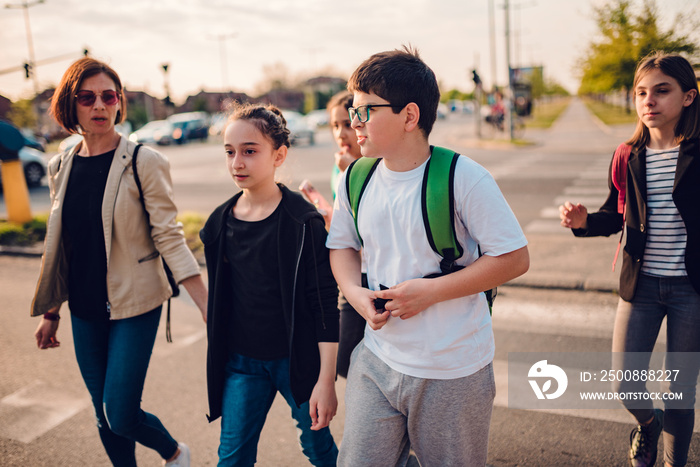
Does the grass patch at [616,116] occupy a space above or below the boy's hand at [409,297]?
above

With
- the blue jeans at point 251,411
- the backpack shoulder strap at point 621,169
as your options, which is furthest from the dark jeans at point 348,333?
the backpack shoulder strap at point 621,169

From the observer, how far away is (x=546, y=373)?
158 inches

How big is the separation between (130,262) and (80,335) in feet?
1.32

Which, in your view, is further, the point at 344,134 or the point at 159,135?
the point at 159,135

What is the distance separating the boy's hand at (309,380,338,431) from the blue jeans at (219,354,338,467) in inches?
8.4

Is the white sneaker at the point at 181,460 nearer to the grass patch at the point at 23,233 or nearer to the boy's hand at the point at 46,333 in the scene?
the boy's hand at the point at 46,333

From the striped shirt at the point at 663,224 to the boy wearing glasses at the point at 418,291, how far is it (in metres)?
1.12

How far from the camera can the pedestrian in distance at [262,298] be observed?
225 centimetres

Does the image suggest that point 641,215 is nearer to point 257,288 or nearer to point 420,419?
point 420,419

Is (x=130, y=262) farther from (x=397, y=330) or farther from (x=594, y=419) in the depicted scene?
(x=594, y=419)

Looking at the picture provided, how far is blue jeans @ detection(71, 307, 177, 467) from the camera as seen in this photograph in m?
2.55

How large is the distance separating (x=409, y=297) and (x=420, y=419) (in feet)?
1.40

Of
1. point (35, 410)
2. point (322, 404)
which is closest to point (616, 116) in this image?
point (35, 410)

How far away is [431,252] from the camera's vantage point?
185 centimetres
